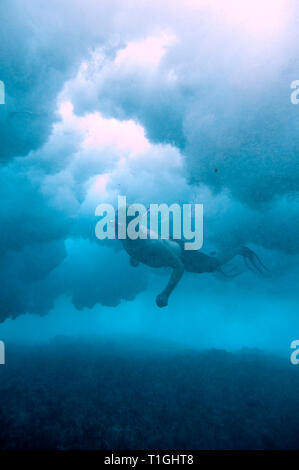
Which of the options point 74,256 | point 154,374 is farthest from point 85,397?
point 74,256

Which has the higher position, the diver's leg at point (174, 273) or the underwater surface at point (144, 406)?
the diver's leg at point (174, 273)

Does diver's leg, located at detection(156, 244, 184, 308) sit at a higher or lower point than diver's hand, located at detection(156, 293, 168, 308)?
higher

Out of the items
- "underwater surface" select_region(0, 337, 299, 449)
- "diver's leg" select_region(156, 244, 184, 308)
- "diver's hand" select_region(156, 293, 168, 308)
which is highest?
"diver's leg" select_region(156, 244, 184, 308)

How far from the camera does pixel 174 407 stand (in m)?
7.86

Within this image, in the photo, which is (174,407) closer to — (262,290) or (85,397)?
(85,397)

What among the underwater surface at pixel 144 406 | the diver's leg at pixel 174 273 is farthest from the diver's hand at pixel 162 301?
the underwater surface at pixel 144 406

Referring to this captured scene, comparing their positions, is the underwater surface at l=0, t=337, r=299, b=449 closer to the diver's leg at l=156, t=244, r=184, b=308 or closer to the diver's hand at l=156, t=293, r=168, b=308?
the diver's hand at l=156, t=293, r=168, b=308

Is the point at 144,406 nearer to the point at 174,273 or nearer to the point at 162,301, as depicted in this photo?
the point at 162,301

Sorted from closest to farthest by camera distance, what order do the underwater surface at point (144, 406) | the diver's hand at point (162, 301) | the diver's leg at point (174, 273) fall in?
the underwater surface at point (144, 406) < the diver's hand at point (162, 301) < the diver's leg at point (174, 273)

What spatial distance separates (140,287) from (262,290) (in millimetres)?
20310

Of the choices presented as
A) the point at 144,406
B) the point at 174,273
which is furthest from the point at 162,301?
the point at 144,406

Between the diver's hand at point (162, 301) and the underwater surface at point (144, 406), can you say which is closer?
the underwater surface at point (144, 406)

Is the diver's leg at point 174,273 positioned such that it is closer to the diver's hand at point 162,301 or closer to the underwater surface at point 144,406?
the diver's hand at point 162,301

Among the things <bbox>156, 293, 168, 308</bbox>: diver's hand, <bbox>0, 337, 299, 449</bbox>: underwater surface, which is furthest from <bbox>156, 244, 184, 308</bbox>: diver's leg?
<bbox>0, 337, 299, 449</bbox>: underwater surface
